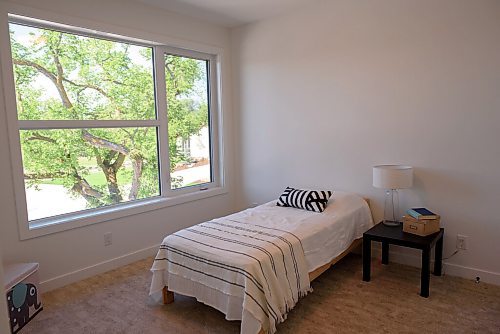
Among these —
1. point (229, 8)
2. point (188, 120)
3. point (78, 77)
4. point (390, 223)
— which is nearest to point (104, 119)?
point (78, 77)

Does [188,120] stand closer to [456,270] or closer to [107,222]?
[107,222]

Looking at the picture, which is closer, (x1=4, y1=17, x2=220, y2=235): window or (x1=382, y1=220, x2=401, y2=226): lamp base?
(x1=4, y1=17, x2=220, y2=235): window

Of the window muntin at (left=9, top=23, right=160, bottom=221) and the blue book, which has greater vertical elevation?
the window muntin at (left=9, top=23, right=160, bottom=221)

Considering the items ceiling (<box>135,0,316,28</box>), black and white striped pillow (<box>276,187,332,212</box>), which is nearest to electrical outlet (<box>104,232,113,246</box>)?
black and white striped pillow (<box>276,187,332,212</box>)

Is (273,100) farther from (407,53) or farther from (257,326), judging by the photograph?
(257,326)

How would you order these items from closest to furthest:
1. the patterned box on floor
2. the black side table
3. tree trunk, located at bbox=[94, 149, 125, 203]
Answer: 1. the patterned box on floor
2. the black side table
3. tree trunk, located at bbox=[94, 149, 125, 203]

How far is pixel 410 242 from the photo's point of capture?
2.62 m

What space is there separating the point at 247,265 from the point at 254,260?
64 millimetres

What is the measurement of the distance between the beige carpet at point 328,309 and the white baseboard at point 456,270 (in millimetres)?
76

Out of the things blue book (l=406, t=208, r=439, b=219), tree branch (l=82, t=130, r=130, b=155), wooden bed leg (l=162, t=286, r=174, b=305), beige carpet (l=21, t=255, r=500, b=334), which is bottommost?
beige carpet (l=21, t=255, r=500, b=334)

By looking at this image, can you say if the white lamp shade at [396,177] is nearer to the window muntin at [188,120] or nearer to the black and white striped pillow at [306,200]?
the black and white striped pillow at [306,200]

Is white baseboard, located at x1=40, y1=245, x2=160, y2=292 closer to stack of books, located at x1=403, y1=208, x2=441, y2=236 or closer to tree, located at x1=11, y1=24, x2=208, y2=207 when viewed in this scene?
tree, located at x1=11, y1=24, x2=208, y2=207

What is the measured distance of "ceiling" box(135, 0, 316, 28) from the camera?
11.1 feet

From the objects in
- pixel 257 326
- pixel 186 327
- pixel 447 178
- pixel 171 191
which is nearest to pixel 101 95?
pixel 171 191
